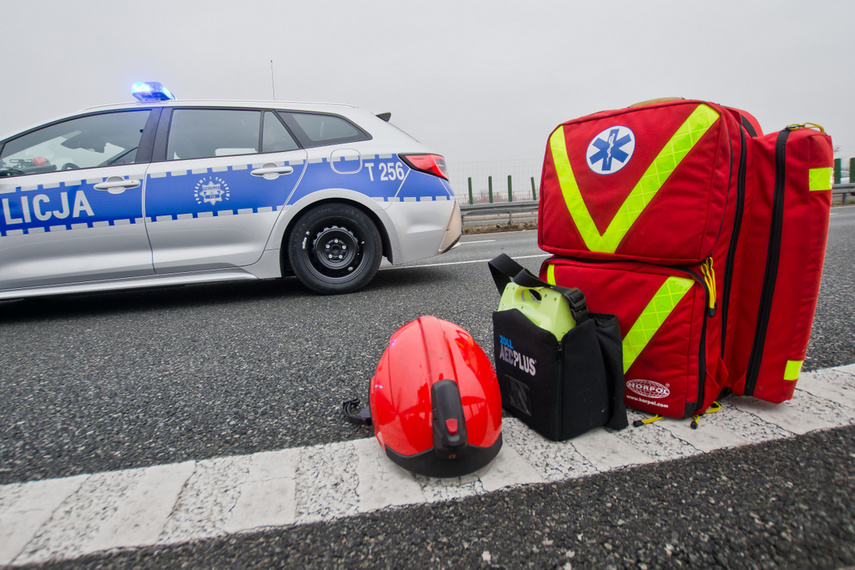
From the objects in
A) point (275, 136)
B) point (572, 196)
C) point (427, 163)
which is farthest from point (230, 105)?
point (572, 196)

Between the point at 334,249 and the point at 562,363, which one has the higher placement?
the point at 334,249

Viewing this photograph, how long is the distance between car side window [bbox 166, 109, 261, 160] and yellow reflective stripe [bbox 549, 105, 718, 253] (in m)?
2.43

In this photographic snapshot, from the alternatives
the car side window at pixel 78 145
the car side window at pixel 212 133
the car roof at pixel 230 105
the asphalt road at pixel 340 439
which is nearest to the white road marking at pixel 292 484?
the asphalt road at pixel 340 439

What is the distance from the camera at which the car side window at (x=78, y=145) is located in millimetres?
2881

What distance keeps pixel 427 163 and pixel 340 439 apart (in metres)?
2.49

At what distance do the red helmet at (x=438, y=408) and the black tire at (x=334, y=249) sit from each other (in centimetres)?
217

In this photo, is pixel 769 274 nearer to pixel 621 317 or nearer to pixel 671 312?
pixel 671 312

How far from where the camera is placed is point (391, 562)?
2.67ft

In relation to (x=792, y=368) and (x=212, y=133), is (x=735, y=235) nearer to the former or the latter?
(x=792, y=368)

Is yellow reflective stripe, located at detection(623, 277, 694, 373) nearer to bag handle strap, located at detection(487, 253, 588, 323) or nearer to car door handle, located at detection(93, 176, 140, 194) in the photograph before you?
bag handle strap, located at detection(487, 253, 588, 323)

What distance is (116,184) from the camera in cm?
287

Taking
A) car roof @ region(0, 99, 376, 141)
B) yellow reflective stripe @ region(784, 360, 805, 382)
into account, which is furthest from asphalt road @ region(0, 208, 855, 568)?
car roof @ region(0, 99, 376, 141)

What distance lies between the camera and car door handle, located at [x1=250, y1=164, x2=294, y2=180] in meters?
3.03

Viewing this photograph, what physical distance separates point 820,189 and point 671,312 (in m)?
0.50
